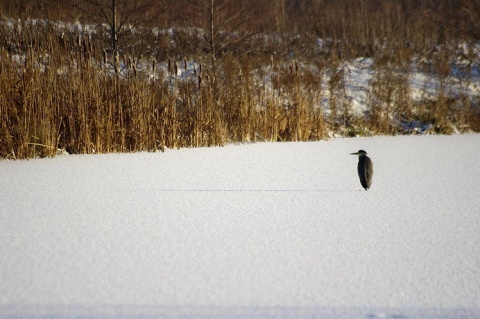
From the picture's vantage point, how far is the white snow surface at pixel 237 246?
2.19 feet

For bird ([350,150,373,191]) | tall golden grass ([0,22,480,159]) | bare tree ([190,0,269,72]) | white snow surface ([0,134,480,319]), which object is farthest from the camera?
bare tree ([190,0,269,72])

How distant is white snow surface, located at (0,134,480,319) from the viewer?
26.2 inches

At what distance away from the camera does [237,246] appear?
94 cm

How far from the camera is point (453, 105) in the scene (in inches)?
203

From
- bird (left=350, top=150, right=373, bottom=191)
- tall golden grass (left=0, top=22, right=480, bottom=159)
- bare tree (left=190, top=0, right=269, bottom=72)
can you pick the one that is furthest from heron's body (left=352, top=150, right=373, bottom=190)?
bare tree (left=190, top=0, right=269, bottom=72)

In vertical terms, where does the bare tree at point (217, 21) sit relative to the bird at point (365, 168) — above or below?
above

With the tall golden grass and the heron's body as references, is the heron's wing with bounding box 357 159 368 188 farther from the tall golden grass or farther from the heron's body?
the tall golden grass

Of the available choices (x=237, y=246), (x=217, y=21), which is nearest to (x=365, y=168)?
(x=237, y=246)

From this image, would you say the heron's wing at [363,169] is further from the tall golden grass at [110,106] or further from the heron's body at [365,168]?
the tall golden grass at [110,106]

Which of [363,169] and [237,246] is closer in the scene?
[237,246]

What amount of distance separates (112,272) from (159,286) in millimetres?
130

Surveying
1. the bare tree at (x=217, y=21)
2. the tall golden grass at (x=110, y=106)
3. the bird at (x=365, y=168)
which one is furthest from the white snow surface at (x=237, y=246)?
the bare tree at (x=217, y=21)

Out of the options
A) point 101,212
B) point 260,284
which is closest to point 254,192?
point 101,212

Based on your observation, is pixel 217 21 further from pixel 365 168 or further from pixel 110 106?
pixel 365 168
